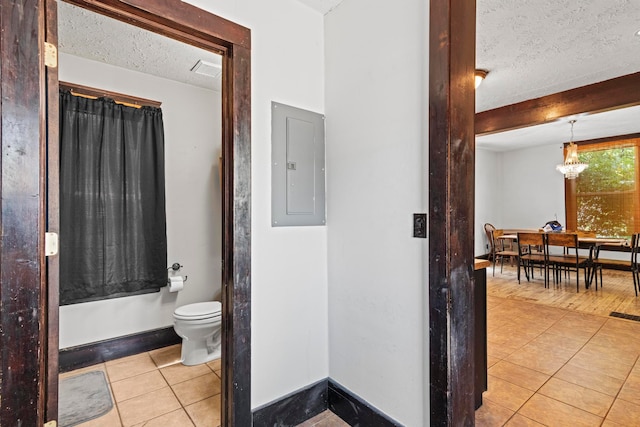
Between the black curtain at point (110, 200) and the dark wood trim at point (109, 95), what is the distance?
0.05 metres

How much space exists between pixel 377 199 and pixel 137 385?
2.12 meters

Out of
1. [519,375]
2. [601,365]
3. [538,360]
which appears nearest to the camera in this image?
[519,375]

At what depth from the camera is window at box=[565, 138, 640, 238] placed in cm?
605

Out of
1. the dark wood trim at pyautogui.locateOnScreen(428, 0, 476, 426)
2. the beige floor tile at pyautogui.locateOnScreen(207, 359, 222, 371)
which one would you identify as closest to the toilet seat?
the beige floor tile at pyautogui.locateOnScreen(207, 359, 222, 371)

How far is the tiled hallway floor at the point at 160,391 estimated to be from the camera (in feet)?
6.01

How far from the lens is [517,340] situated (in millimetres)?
2889

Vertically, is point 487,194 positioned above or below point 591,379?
above

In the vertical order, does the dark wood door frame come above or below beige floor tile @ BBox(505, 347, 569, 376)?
above

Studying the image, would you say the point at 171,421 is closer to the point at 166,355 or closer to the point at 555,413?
the point at 166,355

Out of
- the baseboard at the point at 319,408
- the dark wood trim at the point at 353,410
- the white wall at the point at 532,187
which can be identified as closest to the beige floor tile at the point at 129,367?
the baseboard at the point at 319,408

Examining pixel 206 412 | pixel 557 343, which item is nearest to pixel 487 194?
pixel 557 343

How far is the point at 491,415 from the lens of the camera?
Result: 185 centimetres

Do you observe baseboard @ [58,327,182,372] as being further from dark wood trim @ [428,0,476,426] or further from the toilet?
dark wood trim @ [428,0,476,426]

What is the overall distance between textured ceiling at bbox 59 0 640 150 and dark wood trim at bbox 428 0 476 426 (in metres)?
0.86
